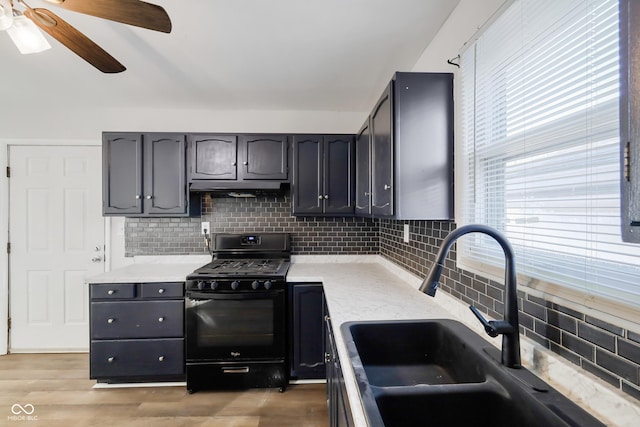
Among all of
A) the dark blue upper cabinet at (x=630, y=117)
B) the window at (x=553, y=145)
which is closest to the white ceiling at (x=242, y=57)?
the window at (x=553, y=145)

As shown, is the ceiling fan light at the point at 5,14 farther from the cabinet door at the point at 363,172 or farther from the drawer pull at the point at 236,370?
the drawer pull at the point at 236,370

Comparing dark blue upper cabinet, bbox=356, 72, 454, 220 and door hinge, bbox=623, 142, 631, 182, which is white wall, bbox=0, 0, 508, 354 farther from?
door hinge, bbox=623, 142, 631, 182

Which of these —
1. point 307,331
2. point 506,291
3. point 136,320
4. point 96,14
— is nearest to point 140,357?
point 136,320

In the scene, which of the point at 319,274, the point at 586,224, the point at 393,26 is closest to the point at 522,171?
the point at 586,224

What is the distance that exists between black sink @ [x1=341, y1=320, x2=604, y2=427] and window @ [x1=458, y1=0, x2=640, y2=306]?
0.32 metres

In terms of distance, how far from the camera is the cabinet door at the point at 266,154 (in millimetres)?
2646

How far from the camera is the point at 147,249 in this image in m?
2.87

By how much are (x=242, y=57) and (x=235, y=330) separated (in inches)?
81.0

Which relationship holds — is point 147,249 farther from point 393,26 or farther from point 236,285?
point 393,26

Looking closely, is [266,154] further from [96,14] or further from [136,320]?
[136,320]

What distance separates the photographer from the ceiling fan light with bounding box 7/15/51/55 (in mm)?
1177

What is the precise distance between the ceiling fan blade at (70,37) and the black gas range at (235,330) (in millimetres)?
1523

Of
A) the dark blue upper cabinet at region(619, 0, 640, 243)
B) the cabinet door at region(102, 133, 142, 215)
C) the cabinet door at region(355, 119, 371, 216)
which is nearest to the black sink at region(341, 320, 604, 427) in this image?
the dark blue upper cabinet at region(619, 0, 640, 243)

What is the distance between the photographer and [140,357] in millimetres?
2273
